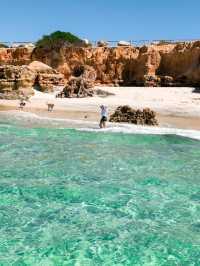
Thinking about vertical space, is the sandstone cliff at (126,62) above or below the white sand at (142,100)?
above

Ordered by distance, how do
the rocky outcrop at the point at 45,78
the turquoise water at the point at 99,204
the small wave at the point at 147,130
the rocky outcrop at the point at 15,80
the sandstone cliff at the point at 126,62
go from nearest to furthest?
1. the turquoise water at the point at 99,204
2. the small wave at the point at 147,130
3. the rocky outcrop at the point at 15,80
4. the rocky outcrop at the point at 45,78
5. the sandstone cliff at the point at 126,62

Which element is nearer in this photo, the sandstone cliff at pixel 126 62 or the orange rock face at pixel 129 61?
the sandstone cliff at pixel 126 62

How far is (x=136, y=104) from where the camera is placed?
35.3 m

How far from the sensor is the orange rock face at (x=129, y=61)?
149 feet

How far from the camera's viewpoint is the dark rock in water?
24441 millimetres

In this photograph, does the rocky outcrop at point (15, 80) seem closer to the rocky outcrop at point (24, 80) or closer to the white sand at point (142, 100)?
the rocky outcrop at point (24, 80)

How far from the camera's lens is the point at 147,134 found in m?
21.0

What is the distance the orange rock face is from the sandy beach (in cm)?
356

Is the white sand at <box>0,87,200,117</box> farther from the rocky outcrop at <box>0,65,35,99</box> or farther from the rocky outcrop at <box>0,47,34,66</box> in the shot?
the rocky outcrop at <box>0,47,34,66</box>

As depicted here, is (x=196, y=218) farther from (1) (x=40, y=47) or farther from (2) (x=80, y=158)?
(1) (x=40, y=47)

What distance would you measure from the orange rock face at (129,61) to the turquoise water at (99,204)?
28.5 m

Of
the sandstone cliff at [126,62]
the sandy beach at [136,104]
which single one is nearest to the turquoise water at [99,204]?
the sandy beach at [136,104]

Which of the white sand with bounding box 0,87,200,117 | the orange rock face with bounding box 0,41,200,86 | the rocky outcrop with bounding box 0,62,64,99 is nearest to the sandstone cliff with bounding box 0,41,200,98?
the orange rock face with bounding box 0,41,200,86

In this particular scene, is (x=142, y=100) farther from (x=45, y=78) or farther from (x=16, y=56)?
(x=16, y=56)
